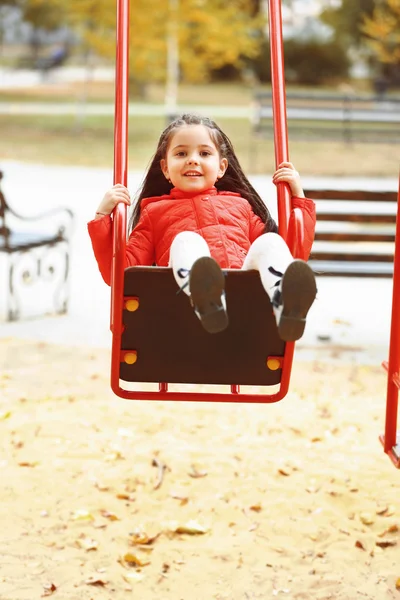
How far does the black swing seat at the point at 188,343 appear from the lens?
2.86m

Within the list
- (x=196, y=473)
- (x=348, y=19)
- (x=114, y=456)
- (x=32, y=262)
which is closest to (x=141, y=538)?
(x=196, y=473)

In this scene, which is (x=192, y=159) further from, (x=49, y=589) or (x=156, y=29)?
(x=156, y=29)

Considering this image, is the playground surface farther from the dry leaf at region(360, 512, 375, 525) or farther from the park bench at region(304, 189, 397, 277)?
the park bench at region(304, 189, 397, 277)

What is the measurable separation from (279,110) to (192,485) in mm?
1934

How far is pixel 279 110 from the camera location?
313 cm

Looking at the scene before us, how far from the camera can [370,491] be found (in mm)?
4320

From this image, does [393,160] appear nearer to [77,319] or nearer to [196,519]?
[77,319]

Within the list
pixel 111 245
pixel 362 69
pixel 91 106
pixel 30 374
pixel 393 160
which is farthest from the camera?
pixel 362 69

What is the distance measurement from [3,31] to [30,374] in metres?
32.4

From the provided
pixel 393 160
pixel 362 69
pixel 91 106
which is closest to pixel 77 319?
pixel 393 160

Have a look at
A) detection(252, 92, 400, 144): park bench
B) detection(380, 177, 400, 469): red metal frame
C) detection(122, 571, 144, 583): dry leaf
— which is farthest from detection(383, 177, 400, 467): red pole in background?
detection(252, 92, 400, 144): park bench

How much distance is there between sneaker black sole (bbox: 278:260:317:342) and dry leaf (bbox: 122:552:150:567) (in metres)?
1.61

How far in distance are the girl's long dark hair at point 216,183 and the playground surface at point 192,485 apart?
1363 millimetres

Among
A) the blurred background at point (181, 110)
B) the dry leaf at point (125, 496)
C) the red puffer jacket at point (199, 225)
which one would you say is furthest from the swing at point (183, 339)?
the blurred background at point (181, 110)
